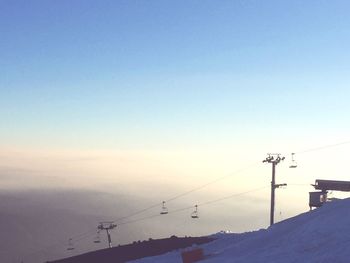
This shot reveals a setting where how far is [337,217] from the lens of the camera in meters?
29.8

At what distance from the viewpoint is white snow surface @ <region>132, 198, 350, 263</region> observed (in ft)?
83.5

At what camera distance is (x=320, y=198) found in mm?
55188

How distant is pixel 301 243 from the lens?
90.9ft

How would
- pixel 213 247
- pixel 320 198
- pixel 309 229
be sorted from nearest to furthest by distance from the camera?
pixel 309 229 → pixel 213 247 → pixel 320 198

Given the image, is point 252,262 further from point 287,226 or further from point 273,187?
point 273,187

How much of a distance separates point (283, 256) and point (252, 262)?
4.98ft

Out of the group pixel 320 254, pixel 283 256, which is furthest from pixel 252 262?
pixel 320 254

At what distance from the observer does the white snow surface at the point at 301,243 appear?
1002 inches

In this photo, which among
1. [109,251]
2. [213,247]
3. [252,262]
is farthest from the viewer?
[109,251]

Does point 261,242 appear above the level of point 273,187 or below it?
→ below

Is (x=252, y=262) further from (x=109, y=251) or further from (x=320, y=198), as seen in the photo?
(x=320, y=198)

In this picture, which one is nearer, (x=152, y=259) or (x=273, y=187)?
(x=152, y=259)

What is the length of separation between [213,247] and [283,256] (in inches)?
441

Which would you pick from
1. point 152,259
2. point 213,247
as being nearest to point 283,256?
point 213,247
